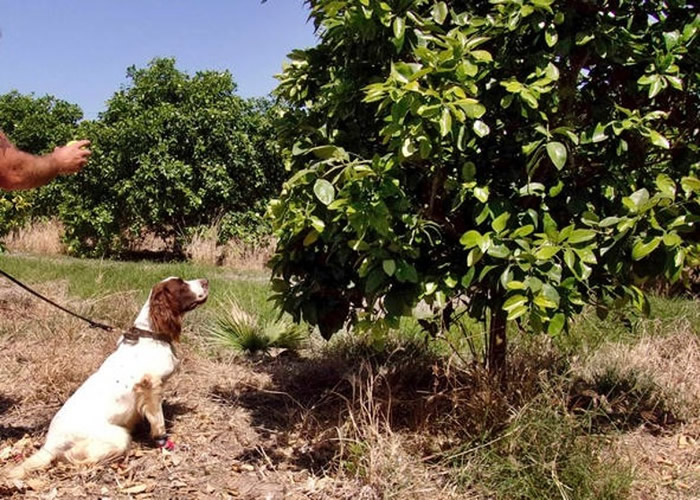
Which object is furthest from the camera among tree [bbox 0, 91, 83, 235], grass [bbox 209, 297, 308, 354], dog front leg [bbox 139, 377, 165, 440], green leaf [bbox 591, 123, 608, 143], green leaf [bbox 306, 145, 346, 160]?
tree [bbox 0, 91, 83, 235]

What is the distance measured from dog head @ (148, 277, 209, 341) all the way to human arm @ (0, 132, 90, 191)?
2.84 ft

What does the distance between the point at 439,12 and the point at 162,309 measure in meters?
2.32

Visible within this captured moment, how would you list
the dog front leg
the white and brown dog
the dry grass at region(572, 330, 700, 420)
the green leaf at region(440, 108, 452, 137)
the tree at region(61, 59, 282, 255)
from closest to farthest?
1. the green leaf at region(440, 108, 452, 137)
2. the white and brown dog
3. the dog front leg
4. the dry grass at region(572, 330, 700, 420)
5. the tree at region(61, 59, 282, 255)

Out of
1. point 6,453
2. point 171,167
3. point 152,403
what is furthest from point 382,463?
point 171,167

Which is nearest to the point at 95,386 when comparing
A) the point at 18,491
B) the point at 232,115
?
the point at 18,491

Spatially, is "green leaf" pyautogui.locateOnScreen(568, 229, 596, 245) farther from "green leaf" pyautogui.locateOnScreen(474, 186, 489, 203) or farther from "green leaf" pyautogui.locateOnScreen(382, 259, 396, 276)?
"green leaf" pyautogui.locateOnScreen(382, 259, 396, 276)

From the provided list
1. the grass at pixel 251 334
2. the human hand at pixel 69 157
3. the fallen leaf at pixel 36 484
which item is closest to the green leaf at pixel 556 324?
the human hand at pixel 69 157

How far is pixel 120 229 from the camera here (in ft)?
44.9

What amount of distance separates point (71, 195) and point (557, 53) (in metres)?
12.6

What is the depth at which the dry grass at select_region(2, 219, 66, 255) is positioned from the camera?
14.5 metres

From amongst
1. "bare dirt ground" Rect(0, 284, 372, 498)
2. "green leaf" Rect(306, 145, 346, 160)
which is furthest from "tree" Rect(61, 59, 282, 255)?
"green leaf" Rect(306, 145, 346, 160)

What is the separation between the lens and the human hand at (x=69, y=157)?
11.5ft

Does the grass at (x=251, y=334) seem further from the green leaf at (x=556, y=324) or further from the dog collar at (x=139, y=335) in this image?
the green leaf at (x=556, y=324)

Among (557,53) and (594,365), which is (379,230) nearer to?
(557,53)
